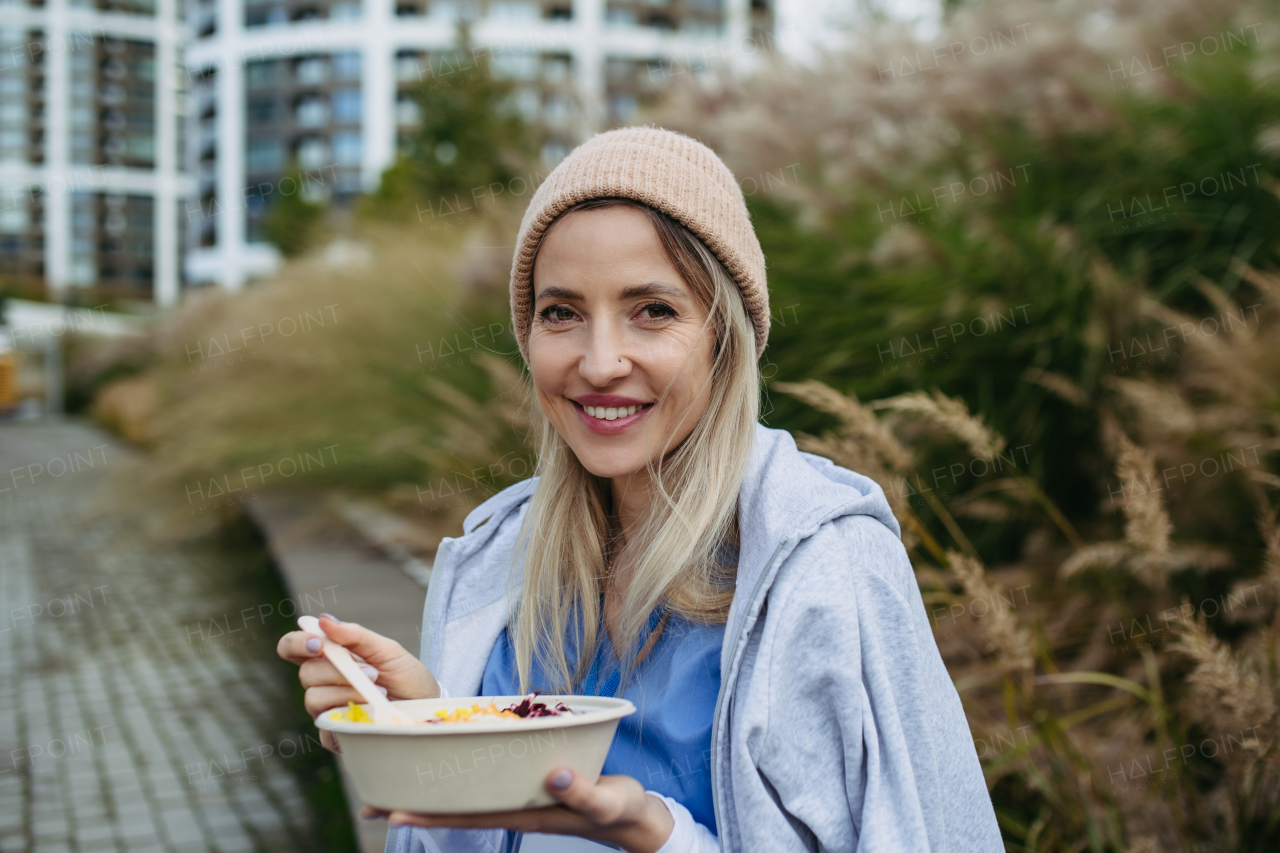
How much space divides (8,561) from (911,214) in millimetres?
6431

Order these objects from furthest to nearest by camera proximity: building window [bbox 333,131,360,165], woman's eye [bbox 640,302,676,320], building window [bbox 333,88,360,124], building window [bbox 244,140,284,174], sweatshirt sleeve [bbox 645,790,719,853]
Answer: building window [bbox 244,140,284,174] < building window [bbox 333,131,360,165] < building window [bbox 333,88,360,124] < woman's eye [bbox 640,302,676,320] < sweatshirt sleeve [bbox 645,790,719,853]

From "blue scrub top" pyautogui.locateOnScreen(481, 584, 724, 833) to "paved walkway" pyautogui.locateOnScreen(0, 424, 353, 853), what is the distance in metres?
1.97

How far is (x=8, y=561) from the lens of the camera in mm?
6965

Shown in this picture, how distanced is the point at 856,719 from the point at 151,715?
378 cm

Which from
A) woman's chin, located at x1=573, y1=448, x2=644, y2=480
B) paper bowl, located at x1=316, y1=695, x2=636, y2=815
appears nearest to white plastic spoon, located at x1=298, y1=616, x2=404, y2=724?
paper bowl, located at x1=316, y1=695, x2=636, y2=815

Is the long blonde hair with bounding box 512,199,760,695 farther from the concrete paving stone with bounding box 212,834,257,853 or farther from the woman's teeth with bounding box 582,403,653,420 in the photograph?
the concrete paving stone with bounding box 212,834,257,853

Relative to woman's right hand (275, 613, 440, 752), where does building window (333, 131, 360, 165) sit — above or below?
above

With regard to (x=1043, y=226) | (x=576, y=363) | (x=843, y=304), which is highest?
(x=1043, y=226)

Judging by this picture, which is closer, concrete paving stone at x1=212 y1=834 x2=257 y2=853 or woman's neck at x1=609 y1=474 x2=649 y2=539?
woman's neck at x1=609 y1=474 x2=649 y2=539

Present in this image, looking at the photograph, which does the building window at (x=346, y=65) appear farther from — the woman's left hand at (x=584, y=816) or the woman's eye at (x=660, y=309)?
the woman's left hand at (x=584, y=816)

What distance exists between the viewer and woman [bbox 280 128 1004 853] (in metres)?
1.15

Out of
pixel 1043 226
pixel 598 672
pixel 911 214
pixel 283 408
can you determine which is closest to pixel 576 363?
pixel 598 672

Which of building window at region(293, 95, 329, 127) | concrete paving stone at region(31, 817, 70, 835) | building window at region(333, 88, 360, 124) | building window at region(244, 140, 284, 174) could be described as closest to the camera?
concrete paving stone at region(31, 817, 70, 835)

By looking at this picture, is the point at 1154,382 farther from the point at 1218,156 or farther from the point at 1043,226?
the point at 1218,156
